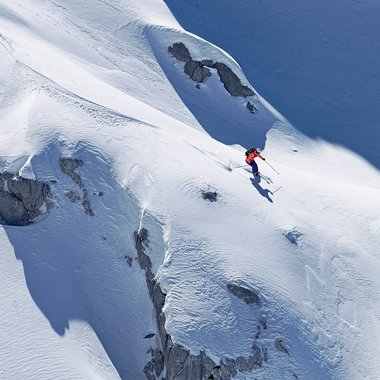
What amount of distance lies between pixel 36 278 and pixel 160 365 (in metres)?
6.35

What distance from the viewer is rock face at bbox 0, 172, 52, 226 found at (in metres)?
26.7

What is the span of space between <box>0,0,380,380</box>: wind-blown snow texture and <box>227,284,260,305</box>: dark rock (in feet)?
0.65

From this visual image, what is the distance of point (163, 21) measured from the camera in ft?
158

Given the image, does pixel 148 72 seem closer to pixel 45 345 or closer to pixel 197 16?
pixel 197 16

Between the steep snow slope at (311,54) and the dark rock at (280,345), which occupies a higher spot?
the steep snow slope at (311,54)

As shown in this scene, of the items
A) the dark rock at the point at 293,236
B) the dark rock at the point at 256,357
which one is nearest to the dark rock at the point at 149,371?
the dark rock at the point at 256,357

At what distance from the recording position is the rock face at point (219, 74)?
43.7 metres

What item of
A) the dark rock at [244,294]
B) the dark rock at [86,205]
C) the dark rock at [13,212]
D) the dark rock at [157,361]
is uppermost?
the dark rock at [244,294]

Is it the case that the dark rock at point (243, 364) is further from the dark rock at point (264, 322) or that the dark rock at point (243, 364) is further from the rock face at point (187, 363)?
the dark rock at point (264, 322)

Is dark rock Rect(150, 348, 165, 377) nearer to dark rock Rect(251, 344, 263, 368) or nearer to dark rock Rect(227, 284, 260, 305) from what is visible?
dark rock Rect(251, 344, 263, 368)

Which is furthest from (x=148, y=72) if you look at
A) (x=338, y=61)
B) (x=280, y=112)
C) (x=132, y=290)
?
(x=132, y=290)

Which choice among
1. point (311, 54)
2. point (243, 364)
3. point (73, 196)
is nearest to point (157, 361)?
point (243, 364)

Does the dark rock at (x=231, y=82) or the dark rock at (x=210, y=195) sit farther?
the dark rock at (x=231, y=82)

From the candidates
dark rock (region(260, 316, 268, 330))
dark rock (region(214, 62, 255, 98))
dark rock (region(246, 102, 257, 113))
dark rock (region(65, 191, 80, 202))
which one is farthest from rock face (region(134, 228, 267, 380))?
dark rock (region(214, 62, 255, 98))
